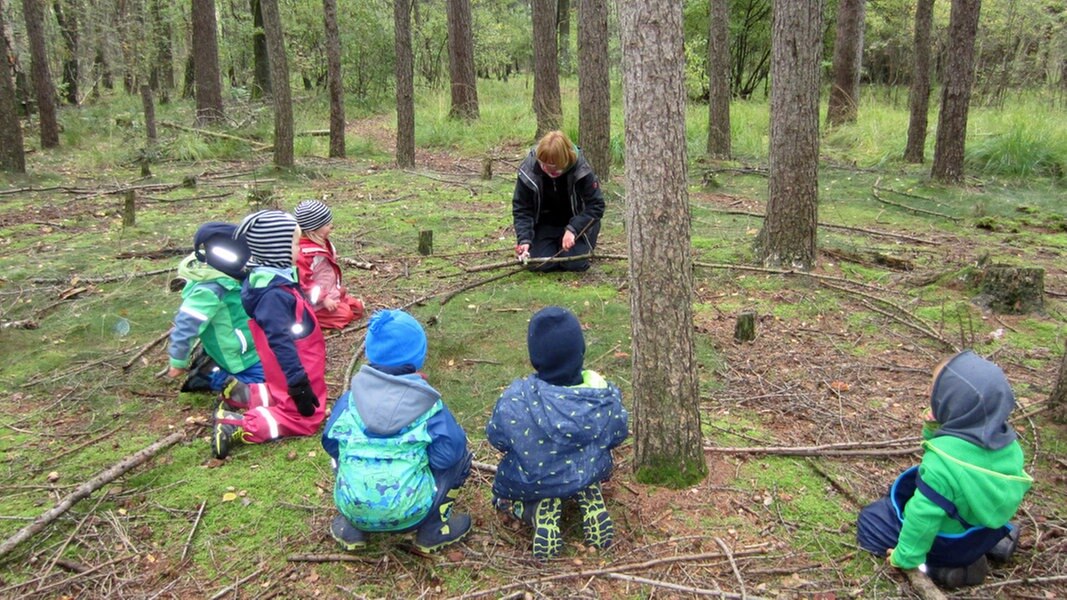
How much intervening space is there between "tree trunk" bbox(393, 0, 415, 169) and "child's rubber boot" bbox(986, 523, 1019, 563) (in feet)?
36.4

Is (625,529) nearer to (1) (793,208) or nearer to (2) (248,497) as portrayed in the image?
(2) (248,497)

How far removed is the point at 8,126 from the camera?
1045cm

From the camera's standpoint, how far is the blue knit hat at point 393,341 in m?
2.79

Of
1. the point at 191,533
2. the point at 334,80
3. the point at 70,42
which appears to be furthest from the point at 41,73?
the point at 191,533

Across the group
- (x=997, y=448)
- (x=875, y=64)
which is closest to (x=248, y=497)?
(x=997, y=448)

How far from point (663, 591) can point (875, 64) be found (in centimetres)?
3080

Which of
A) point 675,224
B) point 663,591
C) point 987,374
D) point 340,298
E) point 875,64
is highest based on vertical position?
point 875,64

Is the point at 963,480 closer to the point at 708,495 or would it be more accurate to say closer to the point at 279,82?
the point at 708,495

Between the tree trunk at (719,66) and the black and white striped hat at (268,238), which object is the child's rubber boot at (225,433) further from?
the tree trunk at (719,66)

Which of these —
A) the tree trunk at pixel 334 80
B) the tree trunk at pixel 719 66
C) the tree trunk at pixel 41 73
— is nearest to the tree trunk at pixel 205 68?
the tree trunk at pixel 41 73

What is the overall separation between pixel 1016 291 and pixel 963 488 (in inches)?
146

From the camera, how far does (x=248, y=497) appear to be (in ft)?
10.8

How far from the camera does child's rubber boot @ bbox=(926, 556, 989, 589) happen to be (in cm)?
259

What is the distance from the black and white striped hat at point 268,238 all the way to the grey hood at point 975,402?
3.22 meters
